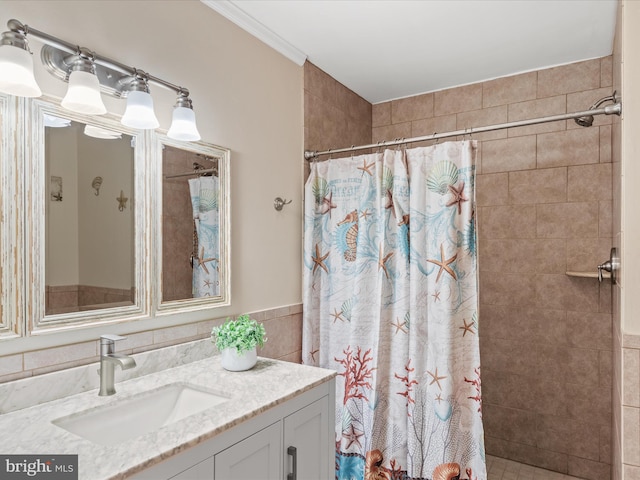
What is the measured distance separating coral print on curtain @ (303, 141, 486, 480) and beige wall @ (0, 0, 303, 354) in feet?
0.77

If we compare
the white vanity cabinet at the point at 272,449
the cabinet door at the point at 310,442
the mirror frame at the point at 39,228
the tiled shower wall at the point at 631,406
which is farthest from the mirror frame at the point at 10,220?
the tiled shower wall at the point at 631,406

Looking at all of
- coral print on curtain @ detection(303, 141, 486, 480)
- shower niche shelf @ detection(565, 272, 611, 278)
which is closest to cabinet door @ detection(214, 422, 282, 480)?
coral print on curtain @ detection(303, 141, 486, 480)

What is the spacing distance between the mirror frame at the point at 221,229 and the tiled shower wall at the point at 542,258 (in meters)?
0.82

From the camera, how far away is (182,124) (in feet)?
5.45

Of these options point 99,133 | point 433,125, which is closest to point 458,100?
point 433,125

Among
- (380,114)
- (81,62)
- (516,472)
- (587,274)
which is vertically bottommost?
(516,472)

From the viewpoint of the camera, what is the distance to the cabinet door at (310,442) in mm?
1507

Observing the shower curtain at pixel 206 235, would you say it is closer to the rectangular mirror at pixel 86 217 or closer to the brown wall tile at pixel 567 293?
the rectangular mirror at pixel 86 217

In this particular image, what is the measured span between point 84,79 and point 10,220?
1.63 feet

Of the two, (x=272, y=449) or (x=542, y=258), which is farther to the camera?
(x=542, y=258)

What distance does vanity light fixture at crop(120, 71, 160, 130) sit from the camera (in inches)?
59.2

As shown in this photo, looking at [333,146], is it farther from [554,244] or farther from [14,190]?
[14,190]

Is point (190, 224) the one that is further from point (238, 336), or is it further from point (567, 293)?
point (567, 293)

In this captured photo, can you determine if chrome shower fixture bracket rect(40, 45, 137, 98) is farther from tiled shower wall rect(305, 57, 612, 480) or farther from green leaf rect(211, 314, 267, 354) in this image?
tiled shower wall rect(305, 57, 612, 480)
